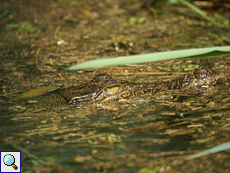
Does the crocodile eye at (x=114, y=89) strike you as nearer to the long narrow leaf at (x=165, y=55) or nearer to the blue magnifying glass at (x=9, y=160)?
the long narrow leaf at (x=165, y=55)

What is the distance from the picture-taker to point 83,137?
2.90 meters

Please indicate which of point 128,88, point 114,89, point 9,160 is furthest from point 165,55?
point 9,160

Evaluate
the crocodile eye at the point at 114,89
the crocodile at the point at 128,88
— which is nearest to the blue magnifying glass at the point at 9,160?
the crocodile at the point at 128,88

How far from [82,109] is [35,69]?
5.50 feet

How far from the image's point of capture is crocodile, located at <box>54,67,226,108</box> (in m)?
3.46

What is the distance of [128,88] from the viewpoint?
3.58 meters

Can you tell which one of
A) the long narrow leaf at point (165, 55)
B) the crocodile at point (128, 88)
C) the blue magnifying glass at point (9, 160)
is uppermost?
the long narrow leaf at point (165, 55)

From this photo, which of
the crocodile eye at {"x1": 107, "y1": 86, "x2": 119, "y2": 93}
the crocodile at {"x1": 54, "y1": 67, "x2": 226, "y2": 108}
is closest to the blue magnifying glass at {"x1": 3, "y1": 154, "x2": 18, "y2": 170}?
the crocodile at {"x1": 54, "y1": 67, "x2": 226, "y2": 108}

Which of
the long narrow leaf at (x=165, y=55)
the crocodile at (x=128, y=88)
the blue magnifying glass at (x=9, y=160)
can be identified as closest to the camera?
the blue magnifying glass at (x=9, y=160)

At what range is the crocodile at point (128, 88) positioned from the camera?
A: 3.46 meters

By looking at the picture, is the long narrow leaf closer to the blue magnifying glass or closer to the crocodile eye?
the crocodile eye

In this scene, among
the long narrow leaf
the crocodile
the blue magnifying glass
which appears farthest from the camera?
the crocodile

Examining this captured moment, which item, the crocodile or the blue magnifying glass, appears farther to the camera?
the crocodile

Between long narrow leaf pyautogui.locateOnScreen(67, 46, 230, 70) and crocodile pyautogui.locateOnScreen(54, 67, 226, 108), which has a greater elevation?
long narrow leaf pyautogui.locateOnScreen(67, 46, 230, 70)
